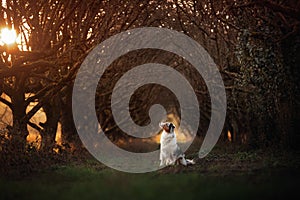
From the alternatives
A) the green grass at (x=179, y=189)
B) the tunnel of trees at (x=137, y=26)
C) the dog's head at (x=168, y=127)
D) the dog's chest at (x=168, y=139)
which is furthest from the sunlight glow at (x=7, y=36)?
the green grass at (x=179, y=189)

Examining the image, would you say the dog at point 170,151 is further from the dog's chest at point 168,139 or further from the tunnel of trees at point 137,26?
the tunnel of trees at point 137,26

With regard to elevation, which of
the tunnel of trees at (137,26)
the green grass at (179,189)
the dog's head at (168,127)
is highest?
the tunnel of trees at (137,26)

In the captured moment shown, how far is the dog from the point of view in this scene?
53.3 ft

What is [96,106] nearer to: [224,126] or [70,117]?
[70,117]

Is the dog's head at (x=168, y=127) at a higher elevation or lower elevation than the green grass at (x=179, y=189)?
higher

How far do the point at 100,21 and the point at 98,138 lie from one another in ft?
40.5

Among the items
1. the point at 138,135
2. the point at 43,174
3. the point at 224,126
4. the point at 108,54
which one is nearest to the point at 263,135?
the point at 108,54

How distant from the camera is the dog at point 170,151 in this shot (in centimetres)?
1623

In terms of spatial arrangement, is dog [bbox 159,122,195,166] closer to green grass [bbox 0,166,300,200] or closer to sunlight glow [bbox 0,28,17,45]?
green grass [bbox 0,166,300,200]

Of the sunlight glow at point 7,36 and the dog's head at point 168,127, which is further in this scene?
the sunlight glow at point 7,36

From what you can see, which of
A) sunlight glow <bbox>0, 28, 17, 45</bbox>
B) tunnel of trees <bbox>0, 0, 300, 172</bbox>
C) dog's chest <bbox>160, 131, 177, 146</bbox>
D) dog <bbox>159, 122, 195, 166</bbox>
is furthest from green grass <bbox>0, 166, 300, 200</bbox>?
sunlight glow <bbox>0, 28, 17, 45</bbox>

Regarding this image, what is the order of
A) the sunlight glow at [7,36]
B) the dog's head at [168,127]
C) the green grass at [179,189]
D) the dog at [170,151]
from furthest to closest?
the sunlight glow at [7,36] → the dog's head at [168,127] → the dog at [170,151] → the green grass at [179,189]

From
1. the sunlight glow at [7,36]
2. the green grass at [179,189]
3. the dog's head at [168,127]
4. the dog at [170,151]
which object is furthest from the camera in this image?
the sunlight glow at [7,36]

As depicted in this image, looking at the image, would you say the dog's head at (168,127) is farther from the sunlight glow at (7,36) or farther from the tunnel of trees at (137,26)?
the sunlight glow at (7,36)
